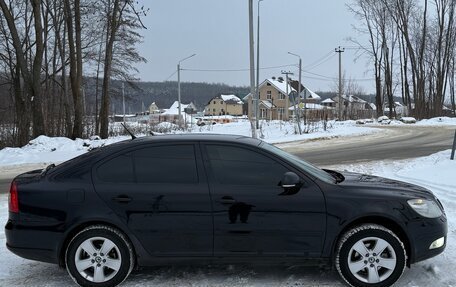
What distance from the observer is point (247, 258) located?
436 centimetres

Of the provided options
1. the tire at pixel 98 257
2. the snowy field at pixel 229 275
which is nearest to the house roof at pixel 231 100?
the snowy field at pixel 229 275

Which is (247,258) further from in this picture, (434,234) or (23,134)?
(23,134)

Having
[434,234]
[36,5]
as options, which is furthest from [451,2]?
[434,234]

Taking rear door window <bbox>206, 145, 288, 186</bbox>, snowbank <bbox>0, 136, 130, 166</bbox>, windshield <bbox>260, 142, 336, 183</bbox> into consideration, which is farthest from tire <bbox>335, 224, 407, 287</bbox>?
snowbank <bbox>0, 136, 130, 166</bbox>

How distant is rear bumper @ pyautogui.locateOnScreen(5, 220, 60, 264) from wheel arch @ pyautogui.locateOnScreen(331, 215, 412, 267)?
8.78 ft

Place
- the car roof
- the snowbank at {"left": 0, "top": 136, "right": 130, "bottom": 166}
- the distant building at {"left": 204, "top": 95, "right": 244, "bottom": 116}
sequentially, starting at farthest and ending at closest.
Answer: the distant building at {"left": 204, "top": 95, "right": 244, "bottom": 116} < the snowbank at {"left": 0, "top": 136, "right": 130, "bottom": 166} < the car roof

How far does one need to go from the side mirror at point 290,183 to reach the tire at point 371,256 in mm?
633

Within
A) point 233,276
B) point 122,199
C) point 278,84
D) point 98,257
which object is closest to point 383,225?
point 233,276

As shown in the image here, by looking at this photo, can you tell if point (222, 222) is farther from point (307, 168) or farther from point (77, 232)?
point (77, 232)

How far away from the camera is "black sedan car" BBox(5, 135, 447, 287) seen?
4.29 m

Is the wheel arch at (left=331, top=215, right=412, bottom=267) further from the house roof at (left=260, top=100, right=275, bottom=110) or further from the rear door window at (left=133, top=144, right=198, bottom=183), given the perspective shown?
the house roof at (left=260, top=100, right=275, bottom=110)

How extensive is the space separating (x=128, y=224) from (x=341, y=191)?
2.07m

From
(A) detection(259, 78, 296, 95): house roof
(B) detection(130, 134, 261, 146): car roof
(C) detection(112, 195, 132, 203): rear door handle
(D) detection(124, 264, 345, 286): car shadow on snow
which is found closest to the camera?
(C) detection(112, 195, 132, 203): rear door handle

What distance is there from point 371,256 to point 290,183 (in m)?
1.03
